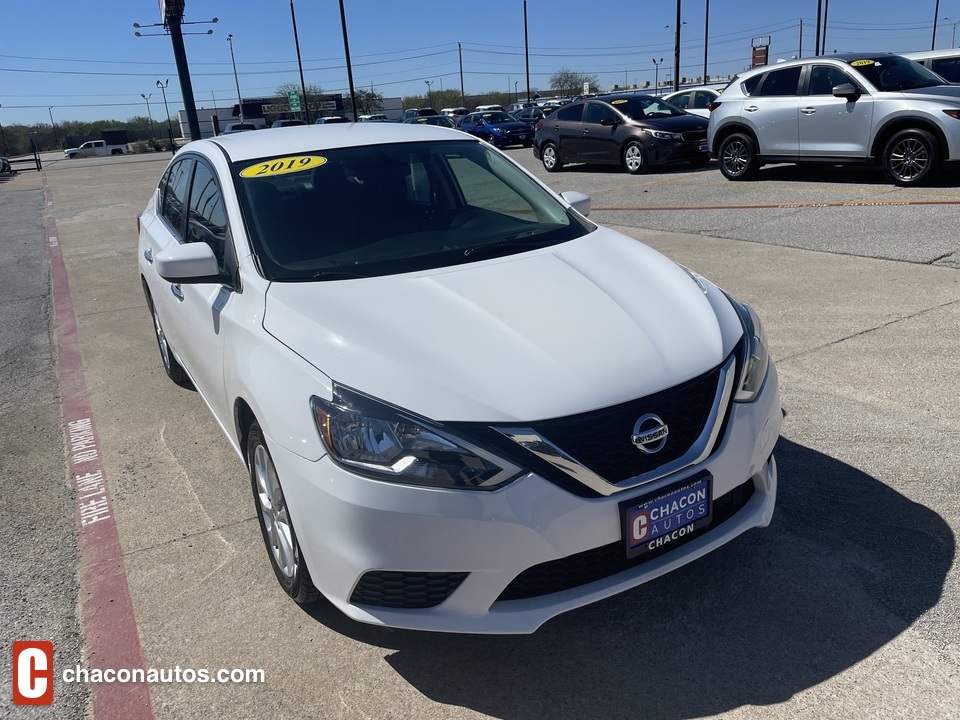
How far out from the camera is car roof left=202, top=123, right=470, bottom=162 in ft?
12.7

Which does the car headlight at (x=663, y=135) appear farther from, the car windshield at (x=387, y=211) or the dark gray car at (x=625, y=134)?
the car windshield at (x=387, y=211)

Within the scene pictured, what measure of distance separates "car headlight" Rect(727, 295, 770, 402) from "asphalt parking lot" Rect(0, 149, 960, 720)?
0.75 m

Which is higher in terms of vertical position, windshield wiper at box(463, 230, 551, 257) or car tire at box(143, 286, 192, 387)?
windshield wiper at box(463, 230, 551, 257)

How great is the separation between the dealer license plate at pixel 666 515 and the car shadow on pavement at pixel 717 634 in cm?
42

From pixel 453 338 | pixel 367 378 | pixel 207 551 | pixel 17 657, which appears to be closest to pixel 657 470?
pixel 453 338

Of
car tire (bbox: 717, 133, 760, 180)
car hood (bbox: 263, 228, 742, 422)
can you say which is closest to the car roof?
car hood (bbox: 263, 228, 742, 422)

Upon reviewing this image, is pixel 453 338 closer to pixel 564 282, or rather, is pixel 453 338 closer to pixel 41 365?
pixel 564 282

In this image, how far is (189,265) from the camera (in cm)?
320

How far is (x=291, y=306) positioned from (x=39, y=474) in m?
2.41

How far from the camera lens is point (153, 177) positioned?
28.9m

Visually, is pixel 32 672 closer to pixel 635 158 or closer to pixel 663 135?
pixel 663 135

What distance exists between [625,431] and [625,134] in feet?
46.7

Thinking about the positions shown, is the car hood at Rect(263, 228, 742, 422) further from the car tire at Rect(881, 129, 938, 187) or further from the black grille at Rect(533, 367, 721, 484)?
the car tire at Rect(881, 129, 938, 187)

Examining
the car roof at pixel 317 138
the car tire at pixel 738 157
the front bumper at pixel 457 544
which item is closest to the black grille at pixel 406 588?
the front bumper at pixel 457 544
